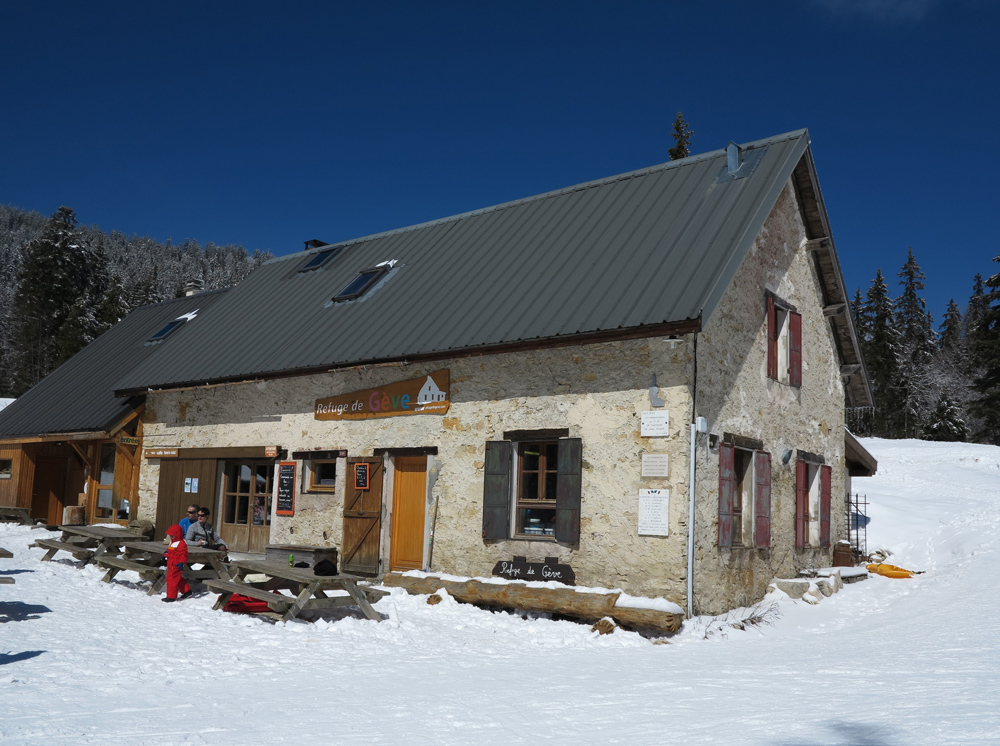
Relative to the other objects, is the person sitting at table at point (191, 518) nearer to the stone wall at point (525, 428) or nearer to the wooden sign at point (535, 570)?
the stone wall at point (525, 428)

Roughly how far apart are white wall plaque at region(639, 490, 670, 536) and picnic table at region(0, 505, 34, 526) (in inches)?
615

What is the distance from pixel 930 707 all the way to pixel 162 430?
1508cm

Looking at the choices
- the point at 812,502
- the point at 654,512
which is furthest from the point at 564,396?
the point at 812,502

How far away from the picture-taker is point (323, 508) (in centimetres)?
1419

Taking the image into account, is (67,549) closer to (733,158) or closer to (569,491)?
(569,491)

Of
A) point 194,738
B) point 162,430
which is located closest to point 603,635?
point 194,738

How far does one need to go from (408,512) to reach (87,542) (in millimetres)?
5821

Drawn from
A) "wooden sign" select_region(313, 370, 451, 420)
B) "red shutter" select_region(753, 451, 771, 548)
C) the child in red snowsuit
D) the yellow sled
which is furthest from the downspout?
the yellow sled

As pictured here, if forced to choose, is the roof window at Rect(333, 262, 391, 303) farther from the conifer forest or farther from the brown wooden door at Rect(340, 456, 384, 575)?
the conifer forest

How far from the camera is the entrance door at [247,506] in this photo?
51.1 ft

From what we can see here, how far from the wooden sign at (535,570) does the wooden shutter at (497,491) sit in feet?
1.33

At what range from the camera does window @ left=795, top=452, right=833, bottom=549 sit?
14.2 metres

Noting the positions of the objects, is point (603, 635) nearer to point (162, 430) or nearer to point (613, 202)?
point (613, 202)

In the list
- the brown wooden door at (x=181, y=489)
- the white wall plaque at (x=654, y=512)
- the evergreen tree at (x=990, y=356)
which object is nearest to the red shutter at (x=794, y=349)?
the white wall plaque at (x=654, y=512)
